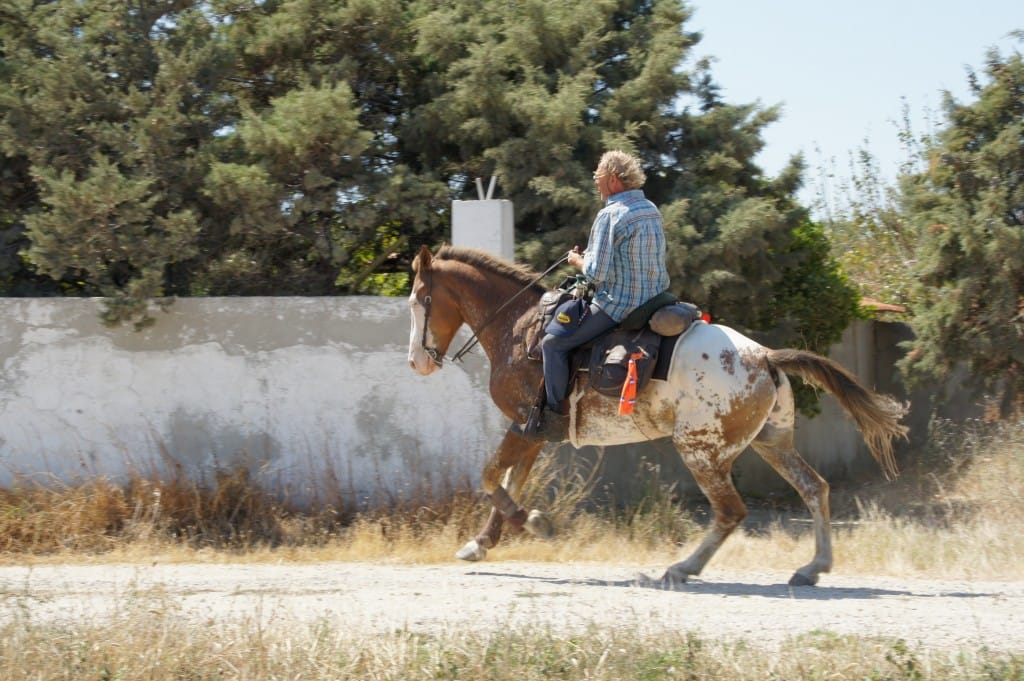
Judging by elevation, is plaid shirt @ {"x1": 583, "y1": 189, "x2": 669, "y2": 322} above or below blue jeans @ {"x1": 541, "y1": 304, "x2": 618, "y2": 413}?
above

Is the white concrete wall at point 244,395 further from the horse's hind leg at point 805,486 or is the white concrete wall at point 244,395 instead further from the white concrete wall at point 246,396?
the horse's hind leg at point 805,486

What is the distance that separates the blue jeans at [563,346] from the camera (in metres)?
7.95

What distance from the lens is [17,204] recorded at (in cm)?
1205

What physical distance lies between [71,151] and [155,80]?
1.14 metres

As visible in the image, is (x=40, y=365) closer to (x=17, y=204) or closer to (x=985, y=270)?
(x=17, y=204)

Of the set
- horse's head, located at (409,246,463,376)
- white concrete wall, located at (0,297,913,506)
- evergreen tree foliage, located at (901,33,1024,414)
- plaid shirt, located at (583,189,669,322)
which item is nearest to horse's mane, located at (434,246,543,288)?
horse's head, located at (409,246,463,376)

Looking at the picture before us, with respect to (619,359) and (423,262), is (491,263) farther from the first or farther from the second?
(619,359)

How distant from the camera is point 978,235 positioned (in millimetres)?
12211

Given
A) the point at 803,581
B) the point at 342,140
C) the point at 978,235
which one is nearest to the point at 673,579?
the point at 803,581

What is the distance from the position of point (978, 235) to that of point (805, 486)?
5566mm

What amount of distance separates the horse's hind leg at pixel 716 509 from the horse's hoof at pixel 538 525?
3.25 ft

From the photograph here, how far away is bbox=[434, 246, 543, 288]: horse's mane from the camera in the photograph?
8.75 m

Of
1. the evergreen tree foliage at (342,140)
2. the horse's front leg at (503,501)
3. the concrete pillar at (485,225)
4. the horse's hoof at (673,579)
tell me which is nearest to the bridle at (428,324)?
the horse's front leg at (503,501)

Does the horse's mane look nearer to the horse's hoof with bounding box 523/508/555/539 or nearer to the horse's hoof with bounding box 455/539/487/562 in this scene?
the horse's hoof with bounding box 523/508/555/539
